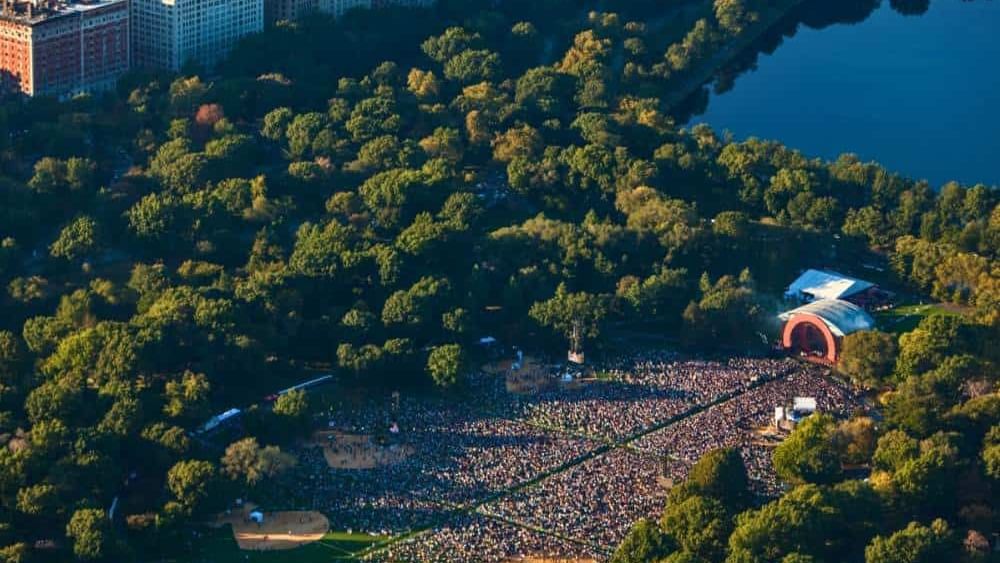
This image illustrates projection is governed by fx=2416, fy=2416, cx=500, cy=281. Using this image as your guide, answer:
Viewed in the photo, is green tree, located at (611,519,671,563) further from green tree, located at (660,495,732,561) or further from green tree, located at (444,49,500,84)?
green tree, located at (444,49,500,84)

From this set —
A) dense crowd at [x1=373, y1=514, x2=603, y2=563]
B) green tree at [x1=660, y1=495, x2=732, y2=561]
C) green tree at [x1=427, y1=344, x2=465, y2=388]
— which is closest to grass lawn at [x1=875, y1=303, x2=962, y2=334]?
green tree at [x1=427, y1=344, x2=465, y2=388]

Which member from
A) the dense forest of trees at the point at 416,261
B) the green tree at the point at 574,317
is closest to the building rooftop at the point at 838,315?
the dense forest of trees at the point at 416,261

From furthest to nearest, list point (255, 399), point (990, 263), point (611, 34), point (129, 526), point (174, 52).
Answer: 1. point (611, 34)
2. point (174, 52)
3. point (990, 263)
4. point (255, 399)
5. point (129, 526)

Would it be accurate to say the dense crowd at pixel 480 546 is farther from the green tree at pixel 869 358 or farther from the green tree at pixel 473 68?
the green tree at pixel 473 68

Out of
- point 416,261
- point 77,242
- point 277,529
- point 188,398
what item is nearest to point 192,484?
point 277,529

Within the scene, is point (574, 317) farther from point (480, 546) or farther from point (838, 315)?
point (480, 546)

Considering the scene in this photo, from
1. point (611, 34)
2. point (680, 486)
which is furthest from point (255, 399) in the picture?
point (611, 34)

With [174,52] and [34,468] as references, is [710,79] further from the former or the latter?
[34,468]
